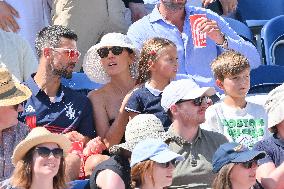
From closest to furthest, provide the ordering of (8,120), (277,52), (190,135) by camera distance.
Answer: (8,120)
(190,135)
(277,52)

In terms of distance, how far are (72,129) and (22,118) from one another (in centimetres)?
36

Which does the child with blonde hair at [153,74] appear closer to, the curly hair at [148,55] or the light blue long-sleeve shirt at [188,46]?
the curly hair at [148,55]

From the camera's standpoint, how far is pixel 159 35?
22.0 ft

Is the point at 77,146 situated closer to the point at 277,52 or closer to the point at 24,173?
the point at 24,173

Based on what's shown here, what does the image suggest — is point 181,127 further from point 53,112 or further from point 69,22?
point 69,22

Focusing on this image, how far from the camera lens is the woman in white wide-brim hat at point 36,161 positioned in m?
Result: 4.34

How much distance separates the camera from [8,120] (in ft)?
15.8

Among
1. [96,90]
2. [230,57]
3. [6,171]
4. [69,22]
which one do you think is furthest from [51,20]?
[6,171]

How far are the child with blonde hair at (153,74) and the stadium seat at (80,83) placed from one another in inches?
23.7

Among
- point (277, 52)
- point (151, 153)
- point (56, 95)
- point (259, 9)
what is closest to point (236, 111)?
point (56, 95)

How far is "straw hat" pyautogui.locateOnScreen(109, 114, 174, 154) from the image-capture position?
475cm

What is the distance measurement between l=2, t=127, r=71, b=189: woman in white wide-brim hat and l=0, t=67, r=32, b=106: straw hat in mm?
454

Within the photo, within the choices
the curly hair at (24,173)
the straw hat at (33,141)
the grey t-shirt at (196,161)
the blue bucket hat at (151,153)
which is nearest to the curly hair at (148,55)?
the grey t-shirt at (196,161)

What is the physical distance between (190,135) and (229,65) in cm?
89
